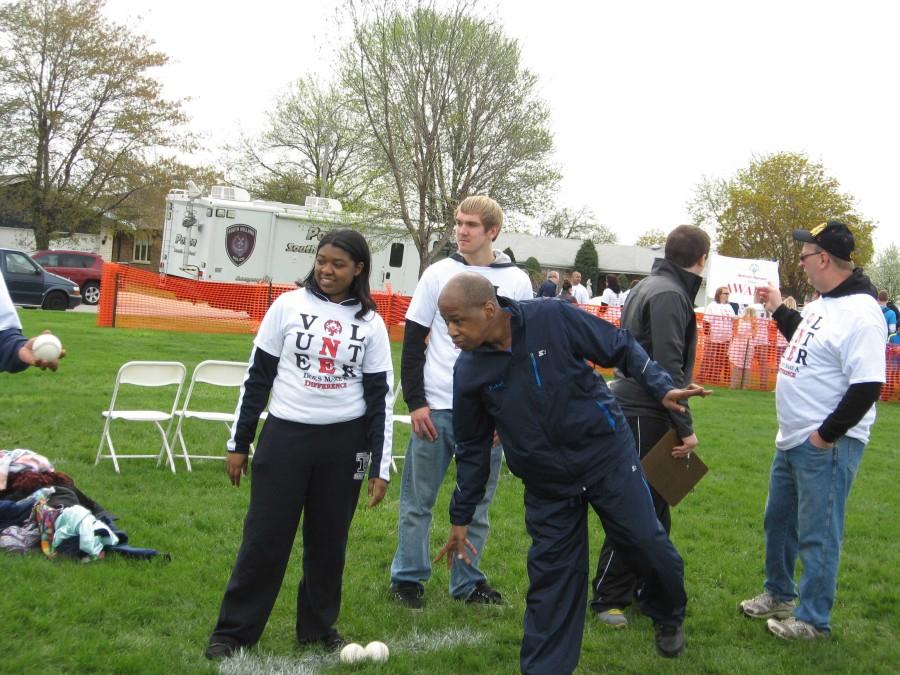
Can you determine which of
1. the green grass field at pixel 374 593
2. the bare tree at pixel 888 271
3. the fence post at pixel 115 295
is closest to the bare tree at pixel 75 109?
the fence post at pixel 115 295

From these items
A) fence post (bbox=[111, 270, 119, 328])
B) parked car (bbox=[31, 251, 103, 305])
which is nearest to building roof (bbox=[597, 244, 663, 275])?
parked car (bbox=[31, 251, 103, 305])

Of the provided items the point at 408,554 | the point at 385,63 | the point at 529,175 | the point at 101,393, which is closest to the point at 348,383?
the point at 408,554

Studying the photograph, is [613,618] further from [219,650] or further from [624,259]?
[624,259]

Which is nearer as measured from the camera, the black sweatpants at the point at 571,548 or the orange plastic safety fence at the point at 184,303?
the black sweatpants at the point at 571,548

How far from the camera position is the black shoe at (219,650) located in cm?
389

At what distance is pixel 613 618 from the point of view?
15.5 ft

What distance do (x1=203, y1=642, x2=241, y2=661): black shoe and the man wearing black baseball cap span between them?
278 centimetres

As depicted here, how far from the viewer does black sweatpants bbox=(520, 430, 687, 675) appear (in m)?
3.46

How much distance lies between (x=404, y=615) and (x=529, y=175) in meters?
20.6

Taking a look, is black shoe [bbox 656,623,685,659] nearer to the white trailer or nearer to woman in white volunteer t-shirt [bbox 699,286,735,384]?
woman in white volunteer t-shirt [bbox 699,286,735,384]

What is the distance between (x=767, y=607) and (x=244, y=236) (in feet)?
69.9

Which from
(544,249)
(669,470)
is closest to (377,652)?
(669,470)

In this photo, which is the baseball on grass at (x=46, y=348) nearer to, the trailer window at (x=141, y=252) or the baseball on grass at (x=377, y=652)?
the baseball on grass at (x=377, y=652)

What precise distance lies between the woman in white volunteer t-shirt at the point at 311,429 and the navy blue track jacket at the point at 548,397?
57 cm
